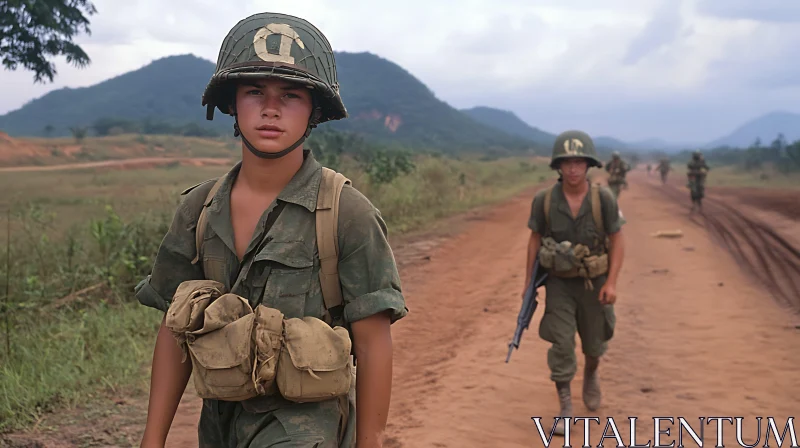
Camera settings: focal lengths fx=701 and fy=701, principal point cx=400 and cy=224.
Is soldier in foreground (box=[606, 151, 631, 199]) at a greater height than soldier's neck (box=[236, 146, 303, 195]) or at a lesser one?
lesser

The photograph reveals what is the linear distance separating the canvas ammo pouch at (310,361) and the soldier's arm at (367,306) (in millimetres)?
80

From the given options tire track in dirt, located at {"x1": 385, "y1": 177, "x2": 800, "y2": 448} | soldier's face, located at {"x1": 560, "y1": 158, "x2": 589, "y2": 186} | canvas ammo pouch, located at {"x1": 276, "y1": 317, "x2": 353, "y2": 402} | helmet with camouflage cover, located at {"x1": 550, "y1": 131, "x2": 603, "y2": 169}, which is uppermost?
helmet with camouflage cover, located at {"x1": 550, "y1": 131, "x2": 603, "y2": 169}

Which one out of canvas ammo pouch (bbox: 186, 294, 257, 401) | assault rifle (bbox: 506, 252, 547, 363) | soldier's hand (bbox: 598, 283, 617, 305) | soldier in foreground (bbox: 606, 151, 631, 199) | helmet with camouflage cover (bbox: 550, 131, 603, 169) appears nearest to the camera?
canvas ammo pouch (bbox: 186, 294, 257, 401)

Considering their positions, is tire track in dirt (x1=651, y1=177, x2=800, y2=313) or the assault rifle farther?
tire track in dirt (x1=651, y1=177, x2=800, y2=313)

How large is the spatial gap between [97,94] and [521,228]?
481 ft

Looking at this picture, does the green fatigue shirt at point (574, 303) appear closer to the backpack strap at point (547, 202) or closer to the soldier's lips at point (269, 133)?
the backpack strap at point (547, 202)

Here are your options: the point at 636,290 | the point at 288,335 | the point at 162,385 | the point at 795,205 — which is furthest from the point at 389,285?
the point at 795,205

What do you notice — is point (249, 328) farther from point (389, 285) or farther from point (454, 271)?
point (454, 271)

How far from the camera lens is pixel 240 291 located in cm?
191

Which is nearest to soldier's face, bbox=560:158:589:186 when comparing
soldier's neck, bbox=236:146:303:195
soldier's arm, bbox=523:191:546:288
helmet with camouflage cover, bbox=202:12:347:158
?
soldier's arm, bbox=523:191:546:288

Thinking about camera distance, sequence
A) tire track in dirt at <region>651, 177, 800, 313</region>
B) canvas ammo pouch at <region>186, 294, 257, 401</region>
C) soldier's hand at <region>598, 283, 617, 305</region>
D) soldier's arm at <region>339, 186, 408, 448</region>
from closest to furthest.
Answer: canvas ammo pouch at <region>186, 294, 257, 401</region>, soldier's arm at <region>339, 186, 408, 448</region>, soldier's hand at <region>598, 283, 617, 305</region>, tire track in dirt at <region>651, 177, 800, 313</region>

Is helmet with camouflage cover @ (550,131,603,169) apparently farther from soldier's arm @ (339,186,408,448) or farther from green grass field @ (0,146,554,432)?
green grass field @ (0,146,554,432)

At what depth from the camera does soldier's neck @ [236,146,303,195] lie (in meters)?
2.01

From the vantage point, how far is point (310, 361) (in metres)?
1.78
